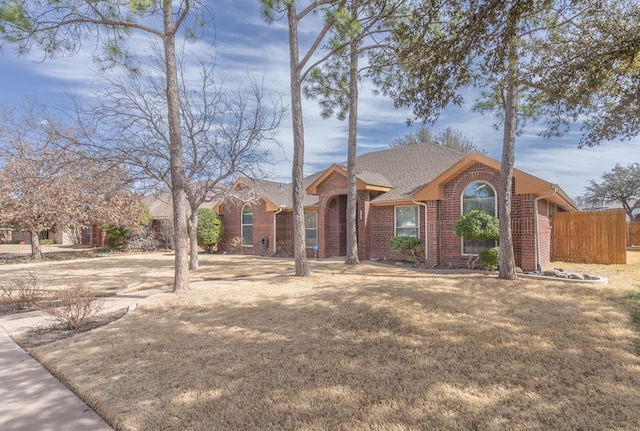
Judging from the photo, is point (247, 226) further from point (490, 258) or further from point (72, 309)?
point (72, 309)

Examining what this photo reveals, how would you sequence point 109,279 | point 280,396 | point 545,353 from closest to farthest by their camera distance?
point 280,396 < point 545,353 < point 109,279

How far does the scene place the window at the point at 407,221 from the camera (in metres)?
15.1

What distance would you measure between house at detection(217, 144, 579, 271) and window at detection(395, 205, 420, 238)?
4cm

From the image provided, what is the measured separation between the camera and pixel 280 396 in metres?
3.50

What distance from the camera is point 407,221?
15.4 m

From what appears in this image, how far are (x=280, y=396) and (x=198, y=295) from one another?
5.39m

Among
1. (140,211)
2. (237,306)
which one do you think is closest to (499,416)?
(237,306)

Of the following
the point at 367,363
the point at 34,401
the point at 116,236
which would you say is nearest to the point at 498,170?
the point at 367,363

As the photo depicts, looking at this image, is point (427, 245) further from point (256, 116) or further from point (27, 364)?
point (27, 364)

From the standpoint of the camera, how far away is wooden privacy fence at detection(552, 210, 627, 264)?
→ 13258 mm

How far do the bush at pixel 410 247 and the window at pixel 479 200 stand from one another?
5.50 ft

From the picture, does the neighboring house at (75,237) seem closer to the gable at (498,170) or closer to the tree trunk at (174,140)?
the tree trunk at (174,140)

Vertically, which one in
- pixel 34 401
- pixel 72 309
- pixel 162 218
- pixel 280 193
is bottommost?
pixel 34 401

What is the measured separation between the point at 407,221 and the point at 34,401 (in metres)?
13.5
